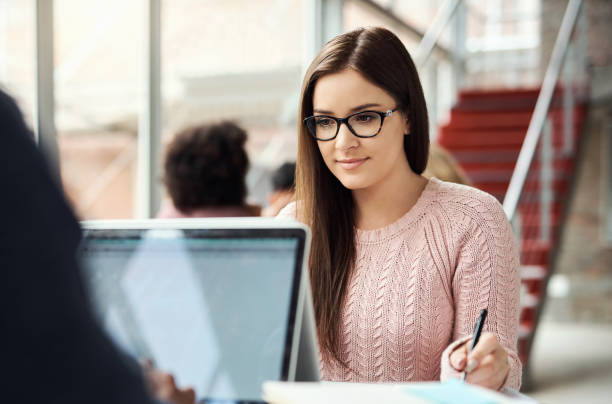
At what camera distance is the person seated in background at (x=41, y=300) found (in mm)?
379

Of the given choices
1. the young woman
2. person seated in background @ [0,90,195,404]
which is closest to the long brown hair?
the young woman

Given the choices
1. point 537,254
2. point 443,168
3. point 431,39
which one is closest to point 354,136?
point 443,168

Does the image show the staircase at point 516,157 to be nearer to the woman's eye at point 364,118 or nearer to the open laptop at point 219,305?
the woman's eye at point 364,118

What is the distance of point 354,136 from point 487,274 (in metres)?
0.34

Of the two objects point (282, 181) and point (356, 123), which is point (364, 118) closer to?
point (356, 123)

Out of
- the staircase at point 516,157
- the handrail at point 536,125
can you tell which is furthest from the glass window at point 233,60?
the handrail at point 536,125

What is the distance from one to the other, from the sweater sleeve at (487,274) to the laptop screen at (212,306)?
1.85 feet

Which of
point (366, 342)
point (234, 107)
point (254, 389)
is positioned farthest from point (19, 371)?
point (234, 107)

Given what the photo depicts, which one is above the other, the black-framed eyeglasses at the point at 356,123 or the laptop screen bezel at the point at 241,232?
the black-framed eyeglasses at the point at 356,123

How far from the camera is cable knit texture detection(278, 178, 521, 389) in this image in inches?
50.1

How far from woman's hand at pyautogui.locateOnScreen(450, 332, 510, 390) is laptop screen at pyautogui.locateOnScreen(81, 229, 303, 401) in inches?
12.9

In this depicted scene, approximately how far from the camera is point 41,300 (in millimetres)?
382

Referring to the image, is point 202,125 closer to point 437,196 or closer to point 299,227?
point 437,196

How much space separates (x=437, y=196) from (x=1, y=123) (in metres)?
1.09
